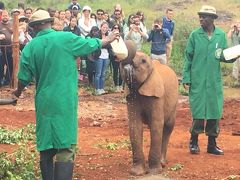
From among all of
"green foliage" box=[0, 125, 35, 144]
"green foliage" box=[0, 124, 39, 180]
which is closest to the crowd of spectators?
"green foliage" box=[0, 125, 35, 144]

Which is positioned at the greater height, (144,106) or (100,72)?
(144,106)

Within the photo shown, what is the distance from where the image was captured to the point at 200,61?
930 centimetres

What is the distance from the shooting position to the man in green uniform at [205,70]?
30.4 ft

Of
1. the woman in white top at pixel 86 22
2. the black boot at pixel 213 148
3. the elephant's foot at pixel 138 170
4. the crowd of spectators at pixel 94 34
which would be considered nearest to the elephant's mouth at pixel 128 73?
the elephant's foot at pixel 138 170

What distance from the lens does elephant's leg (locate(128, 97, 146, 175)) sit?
8.42m

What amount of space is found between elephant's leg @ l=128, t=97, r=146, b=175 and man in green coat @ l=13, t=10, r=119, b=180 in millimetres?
1677

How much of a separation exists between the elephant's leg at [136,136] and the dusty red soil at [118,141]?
0.18 metres

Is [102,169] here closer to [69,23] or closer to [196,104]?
[196,104]

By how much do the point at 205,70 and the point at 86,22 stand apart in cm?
710

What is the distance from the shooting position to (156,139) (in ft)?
27.9

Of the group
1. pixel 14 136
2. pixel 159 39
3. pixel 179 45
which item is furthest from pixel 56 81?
pixel 179 45

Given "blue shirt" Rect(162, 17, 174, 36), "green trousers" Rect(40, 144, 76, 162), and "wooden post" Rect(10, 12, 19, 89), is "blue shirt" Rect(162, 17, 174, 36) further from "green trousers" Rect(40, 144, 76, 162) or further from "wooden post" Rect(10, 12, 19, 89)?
"green trousers" Rect(40, 144, 76, 162)

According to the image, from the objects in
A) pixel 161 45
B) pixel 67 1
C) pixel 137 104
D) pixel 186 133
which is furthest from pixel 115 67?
pixel 67 1

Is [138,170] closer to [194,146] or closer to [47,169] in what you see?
[194,146]
